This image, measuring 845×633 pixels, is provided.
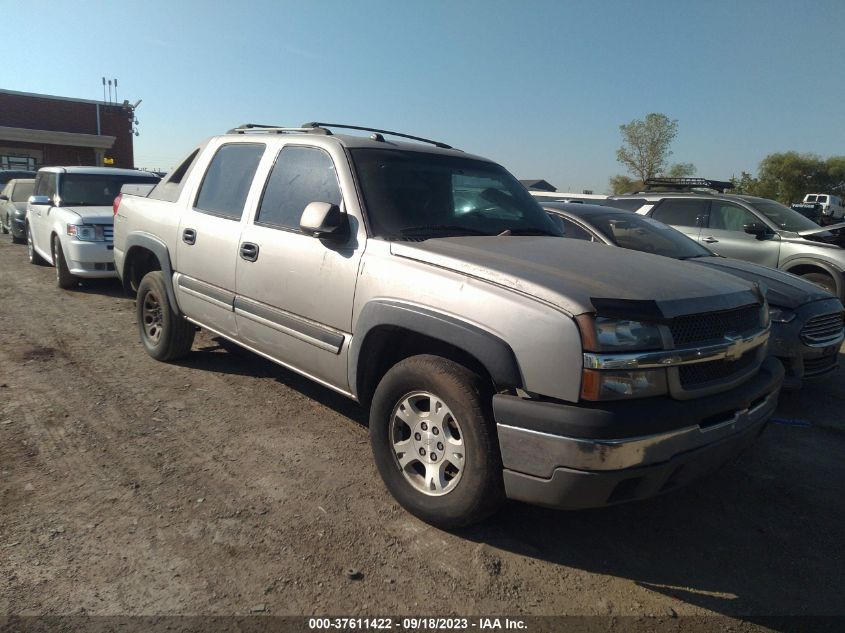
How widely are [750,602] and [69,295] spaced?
8657mm

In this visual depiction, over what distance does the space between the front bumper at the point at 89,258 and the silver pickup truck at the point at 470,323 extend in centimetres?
449

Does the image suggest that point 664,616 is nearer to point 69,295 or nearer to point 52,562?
point 52,562

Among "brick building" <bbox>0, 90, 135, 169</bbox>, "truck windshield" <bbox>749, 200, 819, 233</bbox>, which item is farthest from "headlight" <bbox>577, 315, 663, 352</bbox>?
"brick building" <bbox>0, 90, 135, 169</bbox>

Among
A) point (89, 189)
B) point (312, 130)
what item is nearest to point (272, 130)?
point (312, 130)

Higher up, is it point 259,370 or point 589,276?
point 589,276

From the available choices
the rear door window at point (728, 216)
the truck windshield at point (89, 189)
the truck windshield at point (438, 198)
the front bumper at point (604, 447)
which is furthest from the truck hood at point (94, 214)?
the rear door window at point (728, 216)

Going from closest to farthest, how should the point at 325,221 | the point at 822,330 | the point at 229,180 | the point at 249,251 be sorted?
1. the point at 325,221
2. the point at 249,251
3. the point at 229,180
4. the point at 822,330

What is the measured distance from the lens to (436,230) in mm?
3641

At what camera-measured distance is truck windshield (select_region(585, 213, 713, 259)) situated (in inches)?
239

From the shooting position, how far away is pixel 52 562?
2732mm

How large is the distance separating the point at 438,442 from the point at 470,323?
63 centimetres

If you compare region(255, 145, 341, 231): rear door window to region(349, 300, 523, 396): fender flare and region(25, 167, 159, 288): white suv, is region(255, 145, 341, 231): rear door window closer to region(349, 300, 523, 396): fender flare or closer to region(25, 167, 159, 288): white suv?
region(349, 300, 523, 396): fender flare

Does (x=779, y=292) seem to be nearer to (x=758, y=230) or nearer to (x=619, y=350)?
(x=619, y=350)

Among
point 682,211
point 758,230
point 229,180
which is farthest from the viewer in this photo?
point 682,211
